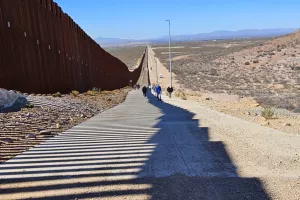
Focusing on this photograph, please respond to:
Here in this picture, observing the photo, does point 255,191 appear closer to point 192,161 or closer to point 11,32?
point 192,161

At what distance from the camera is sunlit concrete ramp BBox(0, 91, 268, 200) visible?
15.5 ft

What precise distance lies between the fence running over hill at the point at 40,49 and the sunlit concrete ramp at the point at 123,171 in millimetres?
7296

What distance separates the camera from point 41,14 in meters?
18.9

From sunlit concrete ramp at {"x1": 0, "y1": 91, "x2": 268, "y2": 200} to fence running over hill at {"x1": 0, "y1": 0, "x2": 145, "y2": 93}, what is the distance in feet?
23.9

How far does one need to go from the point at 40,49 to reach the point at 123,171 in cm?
1358

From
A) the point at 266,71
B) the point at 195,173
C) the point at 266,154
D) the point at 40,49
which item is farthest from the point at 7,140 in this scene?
the point at 266,71

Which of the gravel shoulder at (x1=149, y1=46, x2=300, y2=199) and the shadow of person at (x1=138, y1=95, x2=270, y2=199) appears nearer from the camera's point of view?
the shadow of person at (x1=138, y1=95, x2=270, y2=199)

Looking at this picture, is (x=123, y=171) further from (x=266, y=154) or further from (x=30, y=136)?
(x=30, y=136)

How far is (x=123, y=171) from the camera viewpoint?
18.2 feet

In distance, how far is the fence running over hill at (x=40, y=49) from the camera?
1418cm

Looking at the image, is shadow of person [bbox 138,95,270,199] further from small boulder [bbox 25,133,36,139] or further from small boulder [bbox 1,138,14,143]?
small boulder [bbox 1,138,14,143]

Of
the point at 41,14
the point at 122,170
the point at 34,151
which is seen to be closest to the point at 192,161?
the point at 122,170

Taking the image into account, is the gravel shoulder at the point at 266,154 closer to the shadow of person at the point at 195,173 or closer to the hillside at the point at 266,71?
the shadow of person at the point at 195,173

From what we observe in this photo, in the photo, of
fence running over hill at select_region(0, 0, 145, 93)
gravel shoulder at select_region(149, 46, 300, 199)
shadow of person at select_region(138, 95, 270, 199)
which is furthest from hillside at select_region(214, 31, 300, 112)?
shadow of person at select_region(138, 95, 270, 199)
